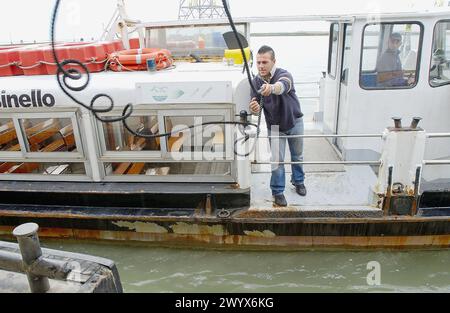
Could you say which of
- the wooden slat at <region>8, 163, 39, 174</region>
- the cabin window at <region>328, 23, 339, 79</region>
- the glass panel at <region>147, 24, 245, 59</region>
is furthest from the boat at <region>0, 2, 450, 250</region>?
the glass panel at <region>147, 24, 245, 59</region>

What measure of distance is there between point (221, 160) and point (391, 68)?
239cm

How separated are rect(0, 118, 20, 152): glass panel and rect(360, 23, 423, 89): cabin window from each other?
4.37m

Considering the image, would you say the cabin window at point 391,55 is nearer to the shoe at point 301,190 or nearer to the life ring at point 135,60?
the shoe at point 301,190

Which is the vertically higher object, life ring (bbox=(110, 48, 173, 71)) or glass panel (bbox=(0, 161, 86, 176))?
life ring (bbox=(110, 48, 173, 71))

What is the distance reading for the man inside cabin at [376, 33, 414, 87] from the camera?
457cm

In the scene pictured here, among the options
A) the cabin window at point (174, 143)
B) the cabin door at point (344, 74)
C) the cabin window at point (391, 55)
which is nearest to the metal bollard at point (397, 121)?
the cabin window at point (391, 55)

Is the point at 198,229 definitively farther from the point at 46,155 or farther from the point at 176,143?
the point at 46,155

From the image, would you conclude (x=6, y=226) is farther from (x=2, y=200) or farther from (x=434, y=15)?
(x=434, y=15)

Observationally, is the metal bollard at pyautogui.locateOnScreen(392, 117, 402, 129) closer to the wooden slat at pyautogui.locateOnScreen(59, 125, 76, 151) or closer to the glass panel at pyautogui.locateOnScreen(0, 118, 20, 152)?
the wooden slat at pyautogui.locateOnScreen(59, 125, 76, 151)

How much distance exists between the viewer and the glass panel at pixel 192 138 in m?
4.27

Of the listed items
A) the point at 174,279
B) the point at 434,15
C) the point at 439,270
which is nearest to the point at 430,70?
the point at 434,15

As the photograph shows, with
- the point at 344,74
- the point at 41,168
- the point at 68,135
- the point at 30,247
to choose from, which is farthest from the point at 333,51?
the point at 30,247

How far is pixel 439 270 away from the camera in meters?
4.16

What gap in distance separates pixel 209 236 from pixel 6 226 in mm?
2539
